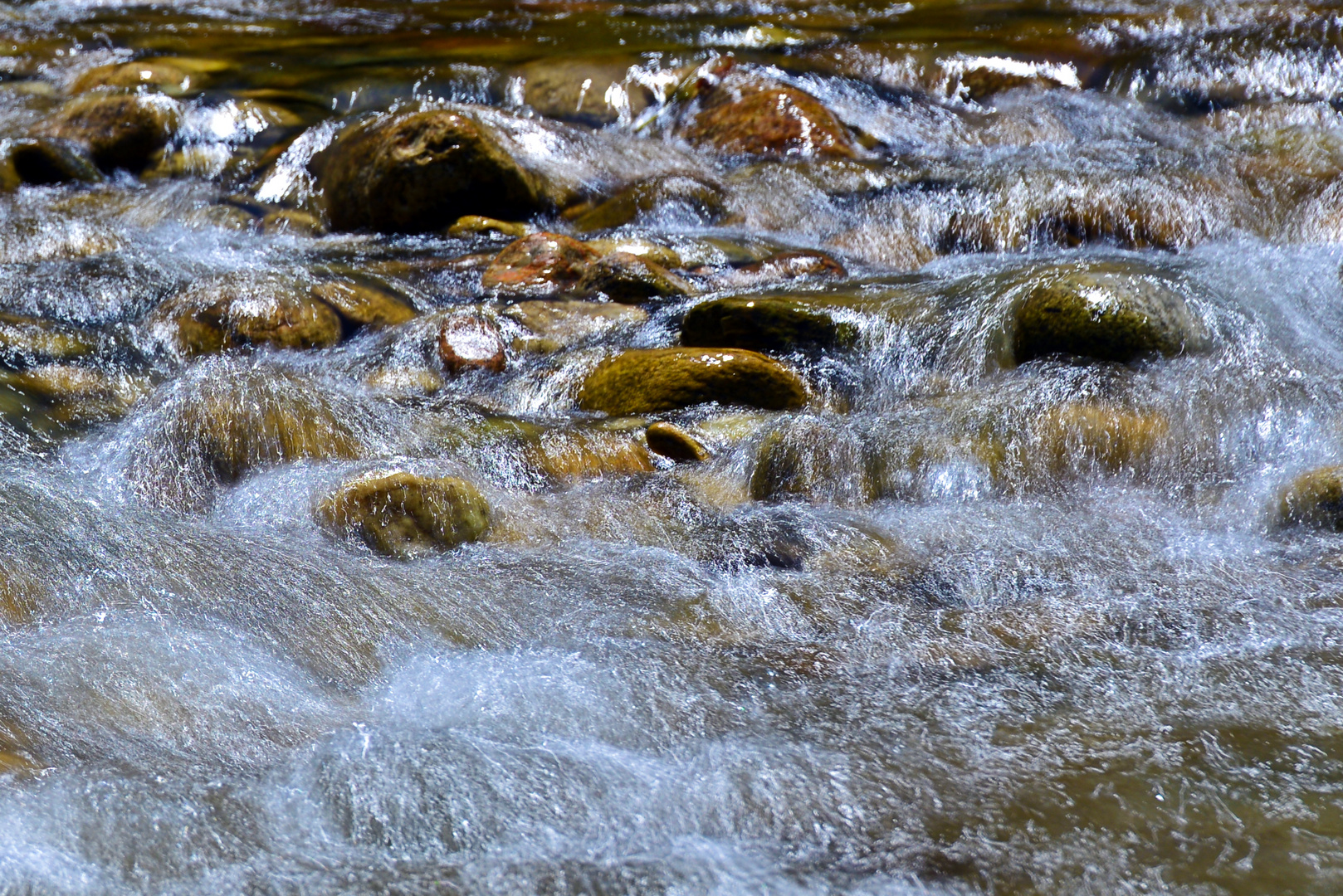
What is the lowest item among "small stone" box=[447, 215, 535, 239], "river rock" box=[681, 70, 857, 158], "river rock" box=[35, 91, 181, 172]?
"small stone" box=[447, 215, 535, 239]

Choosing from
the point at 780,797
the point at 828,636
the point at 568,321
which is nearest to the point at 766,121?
the point at 568,321

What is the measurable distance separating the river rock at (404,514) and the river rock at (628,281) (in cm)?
276

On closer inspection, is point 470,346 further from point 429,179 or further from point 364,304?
point 429,179

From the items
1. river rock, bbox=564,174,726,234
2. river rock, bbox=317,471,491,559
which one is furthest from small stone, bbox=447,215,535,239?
river rock, bbox=317,471,491,559

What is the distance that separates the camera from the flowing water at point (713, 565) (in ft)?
7.73

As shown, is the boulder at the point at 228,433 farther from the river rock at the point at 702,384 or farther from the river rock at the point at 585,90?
the river rock at the point at 585,90

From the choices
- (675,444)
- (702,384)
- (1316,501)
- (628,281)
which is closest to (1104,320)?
(1316,501)

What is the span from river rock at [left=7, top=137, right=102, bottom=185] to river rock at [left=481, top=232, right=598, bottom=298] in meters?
4.49

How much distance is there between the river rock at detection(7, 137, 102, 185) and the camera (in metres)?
8.96

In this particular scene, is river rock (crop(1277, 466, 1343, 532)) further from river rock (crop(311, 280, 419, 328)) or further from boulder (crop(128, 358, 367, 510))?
river rock (crop(311, 280, 419, 328))

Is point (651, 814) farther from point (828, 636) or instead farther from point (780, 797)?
point (828, 636)

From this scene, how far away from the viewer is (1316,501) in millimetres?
3971

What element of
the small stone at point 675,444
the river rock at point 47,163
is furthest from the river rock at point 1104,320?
the river rock at point 47,163

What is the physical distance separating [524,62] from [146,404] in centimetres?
737
